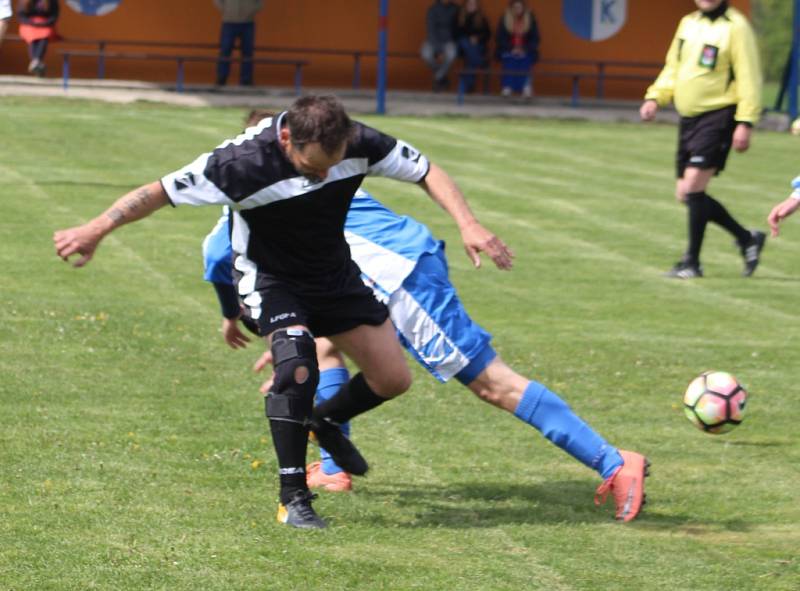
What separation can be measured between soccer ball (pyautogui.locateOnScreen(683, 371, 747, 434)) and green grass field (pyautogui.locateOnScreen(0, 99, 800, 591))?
16 cm

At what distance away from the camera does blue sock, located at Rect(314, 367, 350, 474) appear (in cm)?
689

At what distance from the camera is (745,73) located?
12.6 metres

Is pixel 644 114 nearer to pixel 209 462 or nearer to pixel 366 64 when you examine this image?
pixel 209 462

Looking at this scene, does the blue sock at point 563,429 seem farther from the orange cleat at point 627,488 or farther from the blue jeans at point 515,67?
the blue jeans at point 515,67

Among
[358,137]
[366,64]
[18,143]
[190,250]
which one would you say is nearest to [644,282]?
[190,250]

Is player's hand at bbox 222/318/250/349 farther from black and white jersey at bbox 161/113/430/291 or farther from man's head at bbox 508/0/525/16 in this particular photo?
man's head at bbox 508/0/525/16

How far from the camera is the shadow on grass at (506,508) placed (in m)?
6.34

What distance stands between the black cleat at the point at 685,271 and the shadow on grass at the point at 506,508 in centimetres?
619

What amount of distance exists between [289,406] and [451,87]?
2544 cm

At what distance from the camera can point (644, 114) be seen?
12773mm

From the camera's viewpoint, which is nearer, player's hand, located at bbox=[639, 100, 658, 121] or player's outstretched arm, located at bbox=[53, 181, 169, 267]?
player's outstretched arm, located at bbox=[53, 181, 169, 267]

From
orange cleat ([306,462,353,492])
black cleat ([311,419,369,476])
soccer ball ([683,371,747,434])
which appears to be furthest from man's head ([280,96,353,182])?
soccer ball ([683,371,747,434])

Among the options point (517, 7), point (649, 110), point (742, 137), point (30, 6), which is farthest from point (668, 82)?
point (517, 7)

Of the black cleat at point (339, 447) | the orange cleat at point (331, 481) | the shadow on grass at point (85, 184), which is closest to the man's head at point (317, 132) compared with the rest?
the black cleat at point (339, 447)
